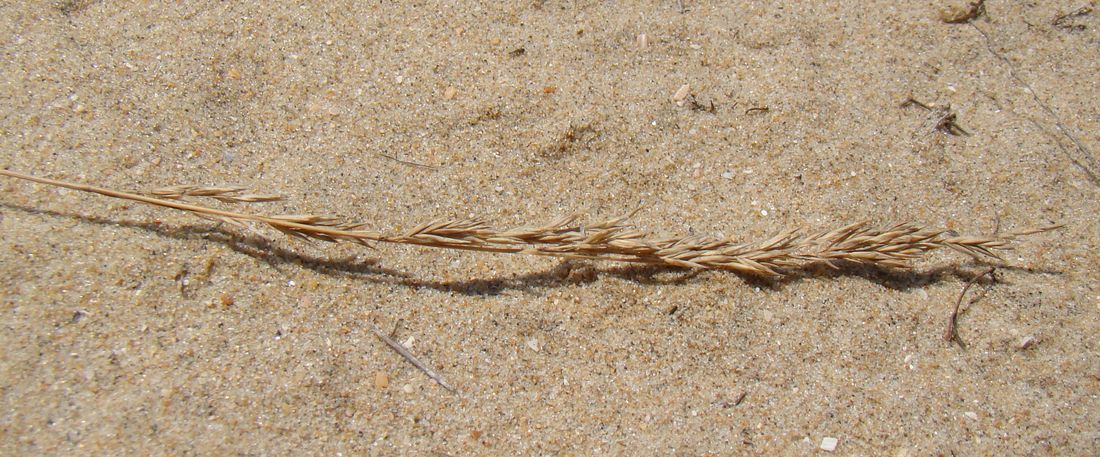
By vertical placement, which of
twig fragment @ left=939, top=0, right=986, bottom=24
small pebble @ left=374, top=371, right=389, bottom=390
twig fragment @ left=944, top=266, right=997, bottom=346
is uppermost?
twig fragment @ left=939, top=0, right=986, bottom=24

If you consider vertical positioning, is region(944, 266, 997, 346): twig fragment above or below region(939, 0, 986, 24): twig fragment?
below

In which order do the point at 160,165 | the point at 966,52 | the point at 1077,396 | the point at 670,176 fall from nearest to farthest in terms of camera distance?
the point at 1077,396, the point at 160,165, the point at 670,176, the point at 966,52

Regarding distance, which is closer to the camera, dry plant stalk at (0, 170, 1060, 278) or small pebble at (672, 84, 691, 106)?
dry plant stalk at (0, 170, 1060, 278)

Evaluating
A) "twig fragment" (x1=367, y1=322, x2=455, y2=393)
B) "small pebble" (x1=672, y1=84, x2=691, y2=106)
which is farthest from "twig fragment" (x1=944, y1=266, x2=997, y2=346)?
"twig fragment" (x1=367, y1=322, x2=455, y2=393)

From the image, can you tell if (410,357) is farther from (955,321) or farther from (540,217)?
(955,321)

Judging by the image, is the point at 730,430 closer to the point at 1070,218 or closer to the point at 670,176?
the point at 670,176

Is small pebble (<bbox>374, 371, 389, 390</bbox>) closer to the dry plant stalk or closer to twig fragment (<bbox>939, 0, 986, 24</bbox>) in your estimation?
A: the dry plant stalk

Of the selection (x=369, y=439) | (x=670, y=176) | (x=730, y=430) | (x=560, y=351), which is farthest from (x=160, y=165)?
(x=730, y=430)
